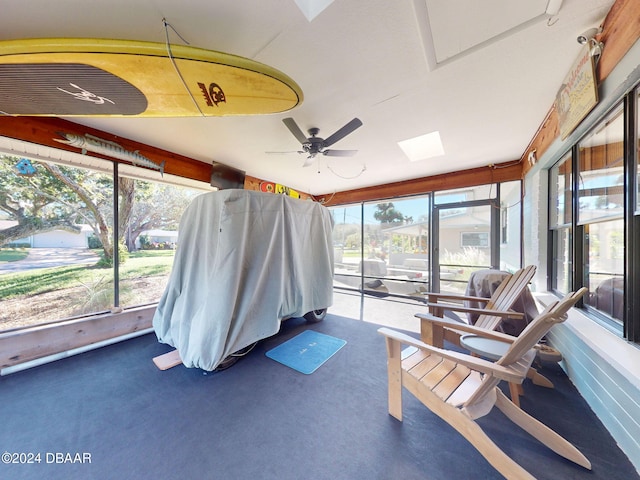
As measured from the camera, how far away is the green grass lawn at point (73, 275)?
2355mm

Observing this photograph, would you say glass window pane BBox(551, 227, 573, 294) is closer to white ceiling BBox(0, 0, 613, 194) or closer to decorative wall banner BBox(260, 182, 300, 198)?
white ceiling BBox(0, 0, 613, 194)

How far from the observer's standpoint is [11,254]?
232cm

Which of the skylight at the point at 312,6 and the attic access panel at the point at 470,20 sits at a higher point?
the skylight at the point at 312,6

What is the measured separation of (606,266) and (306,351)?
8.90 ft

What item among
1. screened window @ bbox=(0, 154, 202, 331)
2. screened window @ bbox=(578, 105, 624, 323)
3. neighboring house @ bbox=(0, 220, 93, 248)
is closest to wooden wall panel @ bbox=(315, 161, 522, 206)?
screened window @ bbox=(578, 105, 624, 323)

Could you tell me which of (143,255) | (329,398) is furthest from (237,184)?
(329,398)

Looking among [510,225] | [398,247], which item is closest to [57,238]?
[398,247]

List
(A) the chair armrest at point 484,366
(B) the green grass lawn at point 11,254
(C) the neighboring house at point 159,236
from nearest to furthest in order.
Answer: (A) the chair armrest at point 484,366, (B) the green grass lawn at point 11,254, (C) the neighboring house at point 159,236

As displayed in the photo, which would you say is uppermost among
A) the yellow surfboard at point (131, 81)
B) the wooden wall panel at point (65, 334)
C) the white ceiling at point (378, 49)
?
the white ceiling at point (378, 49)

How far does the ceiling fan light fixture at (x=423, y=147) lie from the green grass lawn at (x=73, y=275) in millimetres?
4163

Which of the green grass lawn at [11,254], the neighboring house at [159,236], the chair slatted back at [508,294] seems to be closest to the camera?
the chair slatted back at [508,294]

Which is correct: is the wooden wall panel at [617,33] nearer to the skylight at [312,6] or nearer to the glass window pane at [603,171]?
the glass window pane at [603,171]

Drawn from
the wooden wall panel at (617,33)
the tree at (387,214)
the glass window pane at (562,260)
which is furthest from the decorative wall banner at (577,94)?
the tree at (387,214)

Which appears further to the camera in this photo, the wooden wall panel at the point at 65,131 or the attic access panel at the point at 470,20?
the wooden wall panel at the point at 65,131
